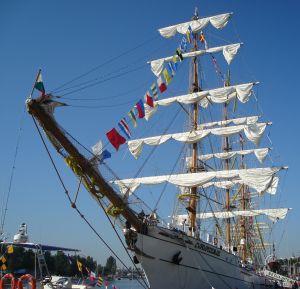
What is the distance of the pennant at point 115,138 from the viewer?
21.6 m

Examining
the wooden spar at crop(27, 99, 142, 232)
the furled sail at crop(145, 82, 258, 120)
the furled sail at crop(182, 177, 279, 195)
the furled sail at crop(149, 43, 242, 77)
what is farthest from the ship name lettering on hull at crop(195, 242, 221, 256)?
the furled sail at crop(149, 43, 242, 77)

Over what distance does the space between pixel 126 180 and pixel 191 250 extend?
32.0 ft

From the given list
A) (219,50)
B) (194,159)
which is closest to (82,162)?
(194,159)

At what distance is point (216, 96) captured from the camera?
37.3 meters

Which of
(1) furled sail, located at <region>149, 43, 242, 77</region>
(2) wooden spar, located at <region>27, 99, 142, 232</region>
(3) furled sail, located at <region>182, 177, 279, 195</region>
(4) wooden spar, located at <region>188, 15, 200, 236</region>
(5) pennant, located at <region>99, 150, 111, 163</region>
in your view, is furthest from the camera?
(1) furled sail, located at <region>149, 43, 242, 77</region>

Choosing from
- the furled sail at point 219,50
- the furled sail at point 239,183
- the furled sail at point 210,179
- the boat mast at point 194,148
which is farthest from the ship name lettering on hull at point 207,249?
the furled sail at point 219,50

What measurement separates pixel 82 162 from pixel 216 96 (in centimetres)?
1982

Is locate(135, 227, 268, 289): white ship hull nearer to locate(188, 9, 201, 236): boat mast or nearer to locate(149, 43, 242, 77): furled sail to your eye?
locate(188, 9, 201, 236): boat mast

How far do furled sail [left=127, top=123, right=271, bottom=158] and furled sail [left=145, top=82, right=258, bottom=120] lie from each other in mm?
2729

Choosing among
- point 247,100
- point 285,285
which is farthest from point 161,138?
point 285,285

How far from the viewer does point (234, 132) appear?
3784 cm

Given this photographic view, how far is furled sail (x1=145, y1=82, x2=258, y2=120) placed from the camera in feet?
119

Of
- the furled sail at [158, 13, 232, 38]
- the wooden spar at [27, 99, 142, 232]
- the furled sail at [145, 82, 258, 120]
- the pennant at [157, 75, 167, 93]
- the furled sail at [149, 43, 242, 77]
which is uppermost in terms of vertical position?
the furled sail at [158, 13, 232, 38]

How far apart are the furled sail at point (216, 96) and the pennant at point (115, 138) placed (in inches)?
609
